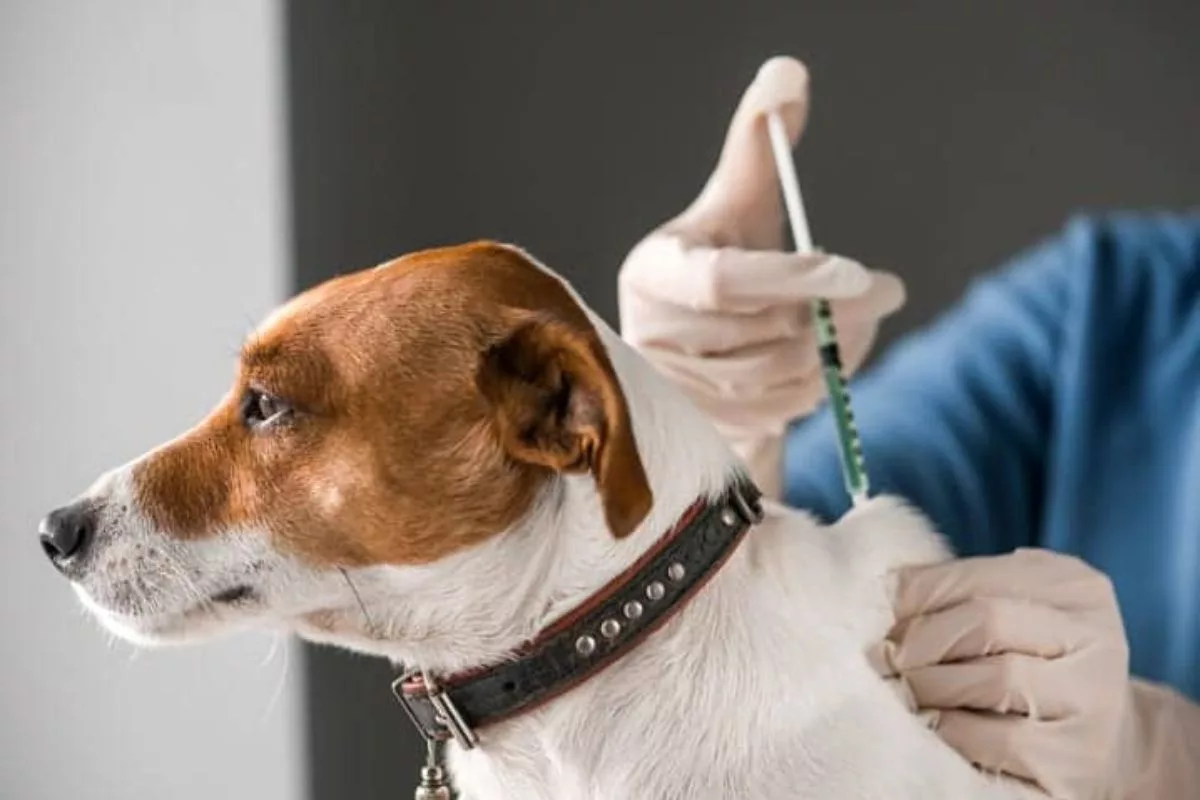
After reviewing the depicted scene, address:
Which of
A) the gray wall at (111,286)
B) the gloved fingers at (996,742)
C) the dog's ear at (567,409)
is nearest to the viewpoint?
the dog's ear at (567,409)

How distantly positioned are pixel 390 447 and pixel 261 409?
0.21ft

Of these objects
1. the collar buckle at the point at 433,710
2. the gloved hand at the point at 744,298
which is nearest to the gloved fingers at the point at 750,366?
the gloved hand at the point at 744,298

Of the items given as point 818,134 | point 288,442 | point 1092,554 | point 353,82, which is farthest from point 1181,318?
point 288,442

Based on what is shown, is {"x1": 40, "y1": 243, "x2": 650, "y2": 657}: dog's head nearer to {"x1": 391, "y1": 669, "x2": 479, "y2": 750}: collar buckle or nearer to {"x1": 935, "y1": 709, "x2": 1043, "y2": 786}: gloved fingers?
{"x1": 391, "y1": 669, "x2": 479, "y2": 750}: collar buckle

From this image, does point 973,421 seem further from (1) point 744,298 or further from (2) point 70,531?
(2) point 70,531

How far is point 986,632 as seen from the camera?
81cm

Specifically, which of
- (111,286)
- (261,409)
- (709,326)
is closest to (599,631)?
(261,409)

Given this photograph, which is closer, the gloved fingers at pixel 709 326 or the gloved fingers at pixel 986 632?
the gloved fingers at pixel 986 632

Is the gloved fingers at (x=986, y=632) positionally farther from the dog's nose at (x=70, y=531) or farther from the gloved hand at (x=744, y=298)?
the dog's nose at (x=70, y=531)

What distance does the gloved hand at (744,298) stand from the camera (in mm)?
906

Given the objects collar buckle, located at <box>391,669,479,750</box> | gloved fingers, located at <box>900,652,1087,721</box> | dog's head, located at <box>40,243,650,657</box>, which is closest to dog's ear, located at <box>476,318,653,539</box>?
dog's head, located at <box>40,243,650,657</box>

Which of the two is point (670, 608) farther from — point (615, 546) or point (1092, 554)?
point (1092, 554)

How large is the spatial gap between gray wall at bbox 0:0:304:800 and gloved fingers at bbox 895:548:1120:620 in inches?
18.7

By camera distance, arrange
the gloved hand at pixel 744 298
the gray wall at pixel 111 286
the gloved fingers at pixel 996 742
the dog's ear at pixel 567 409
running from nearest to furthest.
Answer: the dog's ear at pixel 567 409
the gloved fingers at pixel 996 742
the gloved hand at pixel 744 298
the gray wall at pixel 111 286
